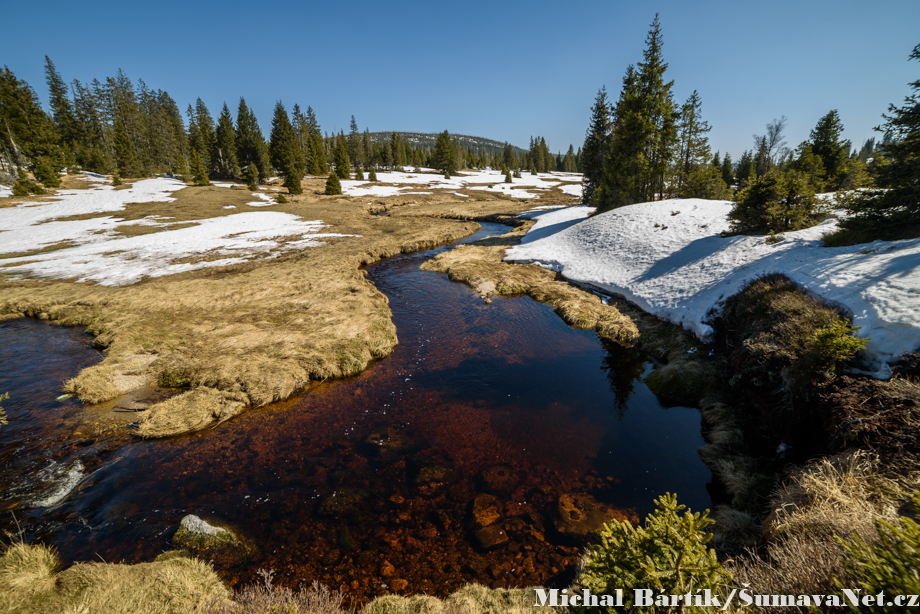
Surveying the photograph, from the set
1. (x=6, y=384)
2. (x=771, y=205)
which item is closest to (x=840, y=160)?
(x=771, y=205)

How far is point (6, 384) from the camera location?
394 inches

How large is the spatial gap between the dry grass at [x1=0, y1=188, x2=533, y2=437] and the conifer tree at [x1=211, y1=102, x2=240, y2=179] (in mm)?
58247

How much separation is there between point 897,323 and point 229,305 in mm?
21623

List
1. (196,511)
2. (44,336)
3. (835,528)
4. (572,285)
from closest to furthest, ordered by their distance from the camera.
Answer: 1. (835,528)
2. (196,511)
3. (44,336)
4. (572,285)

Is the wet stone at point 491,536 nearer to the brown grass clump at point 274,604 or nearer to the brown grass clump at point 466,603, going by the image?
the brown grass clump at point 466,603

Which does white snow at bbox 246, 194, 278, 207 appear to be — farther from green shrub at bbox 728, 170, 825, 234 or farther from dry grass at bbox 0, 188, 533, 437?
green shrub at bbox 728, 170, 825, 234

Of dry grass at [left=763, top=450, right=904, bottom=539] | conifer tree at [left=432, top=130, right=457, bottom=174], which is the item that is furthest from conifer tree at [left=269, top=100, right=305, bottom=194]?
dry grass at [left=763, top=450, right=904, bottom=539]

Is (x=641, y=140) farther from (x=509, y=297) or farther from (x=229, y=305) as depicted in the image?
(x=229, y=305)

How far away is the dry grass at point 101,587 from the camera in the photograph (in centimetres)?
399

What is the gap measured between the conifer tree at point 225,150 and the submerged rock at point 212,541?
76898 mm

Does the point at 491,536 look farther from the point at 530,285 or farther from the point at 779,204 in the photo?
the point at 779,204

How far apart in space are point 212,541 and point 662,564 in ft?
24.1

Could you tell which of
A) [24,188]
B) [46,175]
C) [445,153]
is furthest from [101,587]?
[445,153]

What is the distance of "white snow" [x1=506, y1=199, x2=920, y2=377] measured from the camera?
7435mm
